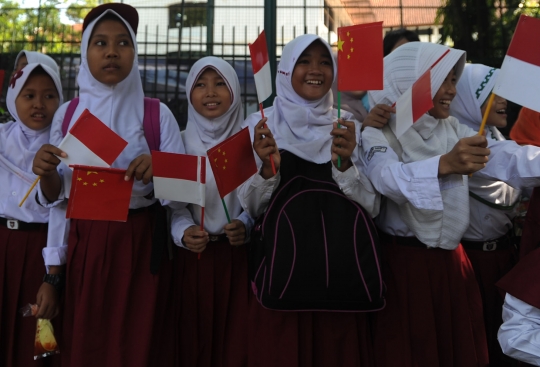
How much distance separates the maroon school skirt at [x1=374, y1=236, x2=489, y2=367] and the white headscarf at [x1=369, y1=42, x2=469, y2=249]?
11cm

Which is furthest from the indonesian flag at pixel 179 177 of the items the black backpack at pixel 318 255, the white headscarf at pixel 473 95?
the white headscarf at pixel 473 95

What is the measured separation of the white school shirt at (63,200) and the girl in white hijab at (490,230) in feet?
4.17

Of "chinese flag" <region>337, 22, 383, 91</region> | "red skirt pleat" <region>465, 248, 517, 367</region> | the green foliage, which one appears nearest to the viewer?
"chinese flag" <region>337, 22, 383, 91</region>

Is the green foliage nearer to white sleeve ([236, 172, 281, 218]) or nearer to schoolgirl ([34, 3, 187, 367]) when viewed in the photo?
white sleeve ([236, 172, 281, 218])

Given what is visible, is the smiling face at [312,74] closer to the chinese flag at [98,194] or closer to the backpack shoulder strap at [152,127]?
the backpack shoulder strap at [152,127]

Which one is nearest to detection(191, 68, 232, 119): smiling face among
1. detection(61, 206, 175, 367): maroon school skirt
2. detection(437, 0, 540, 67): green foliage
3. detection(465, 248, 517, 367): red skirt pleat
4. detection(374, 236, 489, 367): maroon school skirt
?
detection(61, 206, 175, 367): maroon school skirt

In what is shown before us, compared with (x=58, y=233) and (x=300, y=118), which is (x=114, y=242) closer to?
(x=58, y=233)

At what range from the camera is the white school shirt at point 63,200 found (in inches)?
92.7

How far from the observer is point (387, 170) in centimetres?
201

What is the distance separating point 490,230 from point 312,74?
102cm

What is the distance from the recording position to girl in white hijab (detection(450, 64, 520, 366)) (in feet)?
7.82

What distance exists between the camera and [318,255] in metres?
2.04

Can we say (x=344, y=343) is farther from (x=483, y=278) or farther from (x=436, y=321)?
(x=483, y=278)

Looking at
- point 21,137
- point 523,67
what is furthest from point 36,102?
point 523,67
